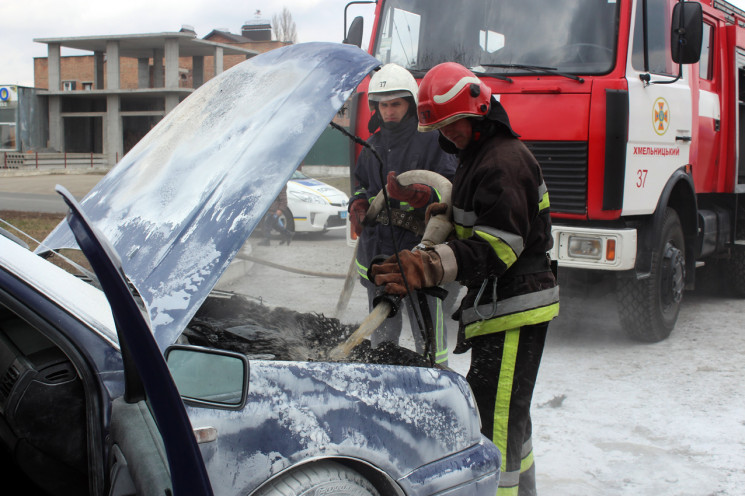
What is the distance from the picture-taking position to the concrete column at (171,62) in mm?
35669

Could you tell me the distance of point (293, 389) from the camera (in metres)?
1.93

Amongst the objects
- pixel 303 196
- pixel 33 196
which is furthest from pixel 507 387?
pixel 33 196

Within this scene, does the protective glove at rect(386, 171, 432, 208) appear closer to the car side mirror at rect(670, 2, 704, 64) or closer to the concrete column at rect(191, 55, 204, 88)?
the car side mirror at rect(670, 2, 704, 64)

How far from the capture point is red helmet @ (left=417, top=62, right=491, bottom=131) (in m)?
2.57

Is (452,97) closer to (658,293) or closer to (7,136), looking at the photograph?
(658,293)

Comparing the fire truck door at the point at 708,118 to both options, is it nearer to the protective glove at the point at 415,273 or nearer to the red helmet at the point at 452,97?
the red helmet at the point at 452,97

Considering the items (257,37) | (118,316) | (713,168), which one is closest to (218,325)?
(118,316)

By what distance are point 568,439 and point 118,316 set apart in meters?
→ 2.90

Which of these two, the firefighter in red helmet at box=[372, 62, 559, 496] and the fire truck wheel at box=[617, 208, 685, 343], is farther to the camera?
the fire truck wheel at box=[617, 208, 685, 343]

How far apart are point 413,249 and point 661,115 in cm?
350

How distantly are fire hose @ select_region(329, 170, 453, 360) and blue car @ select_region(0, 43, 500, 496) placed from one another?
0.26 metres

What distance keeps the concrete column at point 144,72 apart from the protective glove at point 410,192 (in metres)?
39.0

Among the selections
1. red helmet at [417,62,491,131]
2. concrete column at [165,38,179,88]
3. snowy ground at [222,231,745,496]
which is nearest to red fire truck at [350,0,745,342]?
snowy ground at [222,231,745,496]

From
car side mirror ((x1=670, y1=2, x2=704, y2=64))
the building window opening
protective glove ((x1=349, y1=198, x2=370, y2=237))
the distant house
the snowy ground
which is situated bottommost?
the snowy ground
